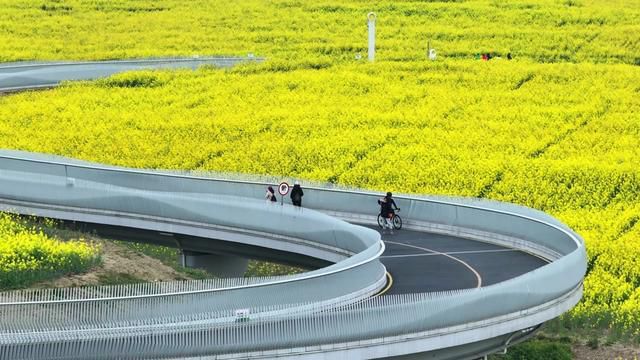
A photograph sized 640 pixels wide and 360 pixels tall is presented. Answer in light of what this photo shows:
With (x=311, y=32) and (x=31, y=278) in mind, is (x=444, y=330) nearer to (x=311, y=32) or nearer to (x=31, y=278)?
(x=31, y=278)

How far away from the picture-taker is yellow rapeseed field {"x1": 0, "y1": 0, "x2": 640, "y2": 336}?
47.8 metres

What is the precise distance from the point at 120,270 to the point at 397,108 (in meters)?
31.1

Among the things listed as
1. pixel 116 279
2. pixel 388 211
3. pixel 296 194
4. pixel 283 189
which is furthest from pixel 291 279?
pixel 296 194

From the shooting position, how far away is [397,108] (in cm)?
6372

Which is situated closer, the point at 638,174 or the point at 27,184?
the point at 27,184

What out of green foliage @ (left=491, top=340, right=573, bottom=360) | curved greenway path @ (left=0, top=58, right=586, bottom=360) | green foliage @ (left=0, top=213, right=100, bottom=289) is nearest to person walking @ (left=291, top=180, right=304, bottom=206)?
curved greenway path @ (left=0, top=58, right=586, bottom=360)

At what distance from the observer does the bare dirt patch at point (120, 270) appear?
31312 mm

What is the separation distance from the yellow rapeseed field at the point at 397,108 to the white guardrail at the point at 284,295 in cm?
566

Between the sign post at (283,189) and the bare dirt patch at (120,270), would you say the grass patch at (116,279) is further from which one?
the sign post at (283,189)

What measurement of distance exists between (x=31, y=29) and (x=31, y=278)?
68525 millimetres

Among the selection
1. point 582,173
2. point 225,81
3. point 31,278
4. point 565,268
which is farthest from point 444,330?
point 225,81

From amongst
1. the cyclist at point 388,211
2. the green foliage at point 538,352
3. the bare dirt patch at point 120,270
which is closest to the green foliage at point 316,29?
the bare dirt patch at point 120,270

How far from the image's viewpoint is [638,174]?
160 ft

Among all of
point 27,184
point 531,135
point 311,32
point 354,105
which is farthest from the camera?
point 311,32
